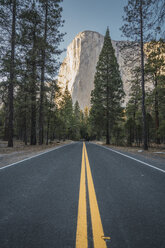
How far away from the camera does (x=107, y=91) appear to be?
26266 mm

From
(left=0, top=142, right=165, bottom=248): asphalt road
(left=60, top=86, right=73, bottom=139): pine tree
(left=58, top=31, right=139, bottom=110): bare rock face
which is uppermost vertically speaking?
(left=58, top=31, right=139, bottom=110): bare rock face

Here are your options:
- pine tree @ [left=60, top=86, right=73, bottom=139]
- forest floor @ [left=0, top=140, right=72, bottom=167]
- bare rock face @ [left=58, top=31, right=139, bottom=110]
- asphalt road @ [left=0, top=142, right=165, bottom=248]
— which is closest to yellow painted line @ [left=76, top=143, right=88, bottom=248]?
asphalt road @ [left=0, top=142, right=165, bottom=248]

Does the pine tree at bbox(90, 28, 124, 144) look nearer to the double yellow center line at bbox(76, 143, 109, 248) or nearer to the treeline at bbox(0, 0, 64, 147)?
the treeline at bbox(0, 0, 64, 147)

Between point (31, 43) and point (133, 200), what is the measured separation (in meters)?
19.6

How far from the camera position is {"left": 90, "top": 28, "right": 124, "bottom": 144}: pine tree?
25906 millimetres

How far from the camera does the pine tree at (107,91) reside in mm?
25906

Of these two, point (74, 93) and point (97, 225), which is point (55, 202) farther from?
point (74, 93)

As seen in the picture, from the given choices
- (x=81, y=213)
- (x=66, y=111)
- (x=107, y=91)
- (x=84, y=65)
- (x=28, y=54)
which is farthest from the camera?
(x=84, y=65)

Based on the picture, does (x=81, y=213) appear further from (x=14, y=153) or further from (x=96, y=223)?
(x=14, y=153)

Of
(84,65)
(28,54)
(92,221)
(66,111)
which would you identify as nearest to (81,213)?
(92,221)

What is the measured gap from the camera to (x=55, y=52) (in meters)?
19.3

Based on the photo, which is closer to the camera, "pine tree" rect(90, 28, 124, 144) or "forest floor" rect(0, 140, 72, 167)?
"forest floor" rect(0, 140, 72, 167)

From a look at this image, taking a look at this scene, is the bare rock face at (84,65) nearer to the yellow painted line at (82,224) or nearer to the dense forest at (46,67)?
the dense forest at (46,67)

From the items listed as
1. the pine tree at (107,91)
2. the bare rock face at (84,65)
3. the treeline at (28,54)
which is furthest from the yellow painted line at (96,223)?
the bare rock face at (84,65)
